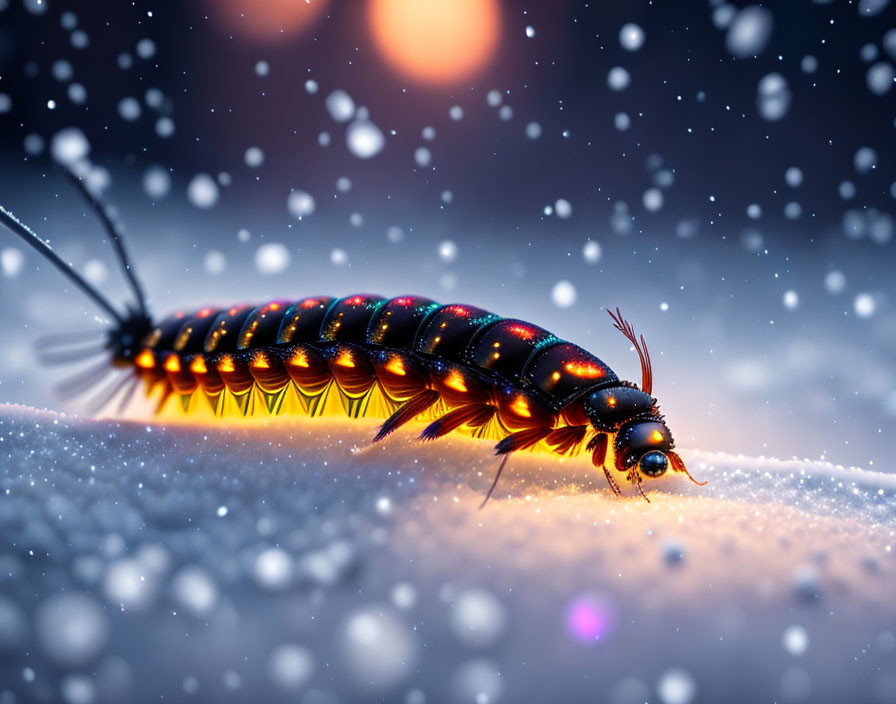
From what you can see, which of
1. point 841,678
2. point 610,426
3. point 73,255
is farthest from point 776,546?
point 73,255

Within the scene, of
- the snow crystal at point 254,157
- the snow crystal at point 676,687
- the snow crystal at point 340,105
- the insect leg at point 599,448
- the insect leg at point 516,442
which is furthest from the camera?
the snow crystal at point 254,157

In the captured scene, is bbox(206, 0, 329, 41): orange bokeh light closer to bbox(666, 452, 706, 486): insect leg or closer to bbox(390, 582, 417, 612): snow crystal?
bbox(666, 452, 706, 486): insect leg

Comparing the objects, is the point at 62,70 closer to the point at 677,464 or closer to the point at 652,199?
the point at 652,199

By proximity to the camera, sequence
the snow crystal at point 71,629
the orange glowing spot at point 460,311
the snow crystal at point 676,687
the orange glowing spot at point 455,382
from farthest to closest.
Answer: the orange glowing spot at point 460,311 → the orange glowing spot at point 455,382 → the snow crystal at point 71,629 → the snow crystal at point 676,687

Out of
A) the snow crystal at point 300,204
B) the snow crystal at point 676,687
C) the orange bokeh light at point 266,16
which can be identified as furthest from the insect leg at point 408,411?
the orange bokeh light at point 266,16

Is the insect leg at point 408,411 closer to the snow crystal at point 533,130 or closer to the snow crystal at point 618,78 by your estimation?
the snow crystal at point 533,130

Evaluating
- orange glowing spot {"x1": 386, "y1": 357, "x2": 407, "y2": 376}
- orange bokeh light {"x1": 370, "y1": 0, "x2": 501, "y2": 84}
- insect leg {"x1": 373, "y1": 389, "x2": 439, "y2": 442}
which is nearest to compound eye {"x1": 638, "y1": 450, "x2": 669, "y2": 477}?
insect leg {"x1": 373, "y1": 389, "x2": 439, "y2": 442}

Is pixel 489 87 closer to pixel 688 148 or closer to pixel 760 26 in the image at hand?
pixel 688 148
